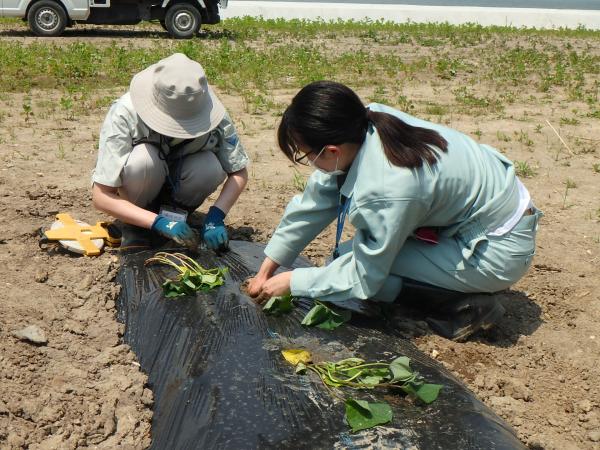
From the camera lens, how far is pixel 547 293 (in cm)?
353

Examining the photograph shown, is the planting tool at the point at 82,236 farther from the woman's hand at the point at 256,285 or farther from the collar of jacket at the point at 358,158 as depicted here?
the collar of jacket at the point at 358,158

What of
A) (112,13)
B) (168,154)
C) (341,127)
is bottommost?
(112,13)

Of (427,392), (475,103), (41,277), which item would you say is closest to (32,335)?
(41,277)

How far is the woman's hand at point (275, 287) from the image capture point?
2801 mm

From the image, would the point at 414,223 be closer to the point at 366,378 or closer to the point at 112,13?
the point at 366,378

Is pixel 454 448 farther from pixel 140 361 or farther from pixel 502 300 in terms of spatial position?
pixel 502 300

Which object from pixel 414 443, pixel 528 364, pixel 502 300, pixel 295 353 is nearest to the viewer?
pixel 414 443

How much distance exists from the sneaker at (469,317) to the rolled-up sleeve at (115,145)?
1.39 metres

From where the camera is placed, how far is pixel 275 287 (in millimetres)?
2803

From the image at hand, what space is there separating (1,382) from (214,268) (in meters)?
0.85

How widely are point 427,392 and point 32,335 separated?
1411mm

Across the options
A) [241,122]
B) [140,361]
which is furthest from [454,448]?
[241,122]

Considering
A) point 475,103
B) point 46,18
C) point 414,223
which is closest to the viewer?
point 414,223

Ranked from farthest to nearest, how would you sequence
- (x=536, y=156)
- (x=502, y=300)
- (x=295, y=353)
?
1. (x=536, y=156)
2. (x=502, y=300)
3. (x=295, y=353)
